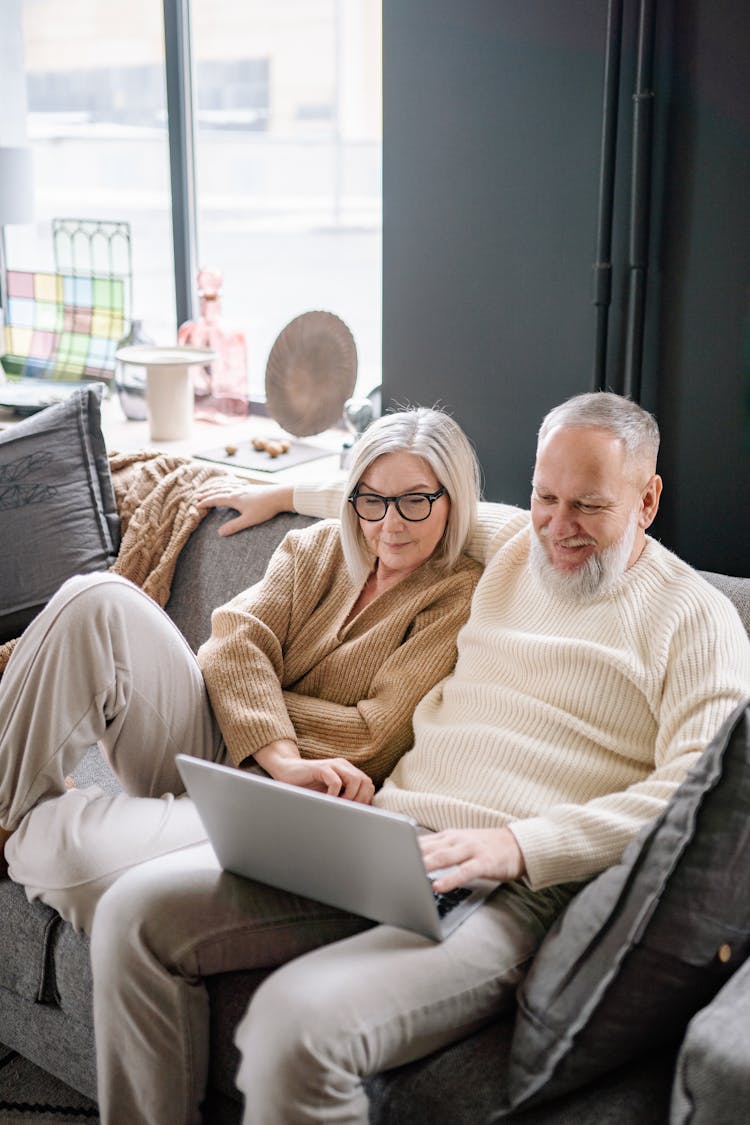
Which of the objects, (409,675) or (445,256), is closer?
(409,675)

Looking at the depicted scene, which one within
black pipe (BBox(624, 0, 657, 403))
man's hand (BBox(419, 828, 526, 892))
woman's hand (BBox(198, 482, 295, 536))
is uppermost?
black pipe (BBox(624, 0, 657, 403))

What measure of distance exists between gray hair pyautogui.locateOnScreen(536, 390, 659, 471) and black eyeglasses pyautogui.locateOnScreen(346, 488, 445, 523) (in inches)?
9.0

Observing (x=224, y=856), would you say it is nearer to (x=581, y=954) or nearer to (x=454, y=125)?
(x=581, y=954)

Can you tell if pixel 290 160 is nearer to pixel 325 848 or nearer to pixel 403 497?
pixel 403 497

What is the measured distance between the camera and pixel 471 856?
1.47m

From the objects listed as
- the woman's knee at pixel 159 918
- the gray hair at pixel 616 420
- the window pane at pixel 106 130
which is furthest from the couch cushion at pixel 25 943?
the window pane at pixel 106 130

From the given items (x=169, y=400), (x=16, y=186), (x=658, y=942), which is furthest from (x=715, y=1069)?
(x=16, y=186)

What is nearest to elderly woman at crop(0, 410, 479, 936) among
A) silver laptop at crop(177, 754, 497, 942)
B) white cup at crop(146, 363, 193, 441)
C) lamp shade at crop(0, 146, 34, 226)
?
silver laptop at crop(177, 754, 497, 942)

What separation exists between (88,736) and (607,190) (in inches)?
50.5

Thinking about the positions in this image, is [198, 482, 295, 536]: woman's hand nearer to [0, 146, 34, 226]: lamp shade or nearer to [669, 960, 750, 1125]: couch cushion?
[669, 960, 750, 1125]: couch cushion

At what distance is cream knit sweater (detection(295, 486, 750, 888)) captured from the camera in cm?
151

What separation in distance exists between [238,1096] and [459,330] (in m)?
1.50

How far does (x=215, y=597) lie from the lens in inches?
95.8

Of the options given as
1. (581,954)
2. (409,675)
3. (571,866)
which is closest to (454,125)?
(409,675)
